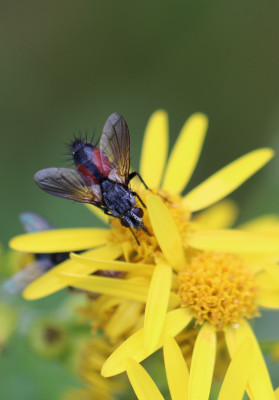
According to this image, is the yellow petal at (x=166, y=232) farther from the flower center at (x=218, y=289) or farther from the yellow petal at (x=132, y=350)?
the yellow petal at (x=132, y=350)

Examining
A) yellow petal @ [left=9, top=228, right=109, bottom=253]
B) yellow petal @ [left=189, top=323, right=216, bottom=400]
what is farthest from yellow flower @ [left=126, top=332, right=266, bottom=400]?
yellow petal @ [left=9, top=228, right=109, bottom=253]

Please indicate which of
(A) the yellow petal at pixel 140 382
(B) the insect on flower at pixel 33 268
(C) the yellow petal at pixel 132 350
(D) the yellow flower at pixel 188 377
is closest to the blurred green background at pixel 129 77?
(B) the insect on flower at pixel 33 268

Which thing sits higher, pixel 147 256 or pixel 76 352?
pixel 147 256

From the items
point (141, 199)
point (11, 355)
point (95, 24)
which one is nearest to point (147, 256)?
point (141, 199)

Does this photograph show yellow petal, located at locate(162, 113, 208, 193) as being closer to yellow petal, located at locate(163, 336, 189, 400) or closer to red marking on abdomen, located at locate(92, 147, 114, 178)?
red marking on abdomen, located at locate(92, 147, 114, 178)

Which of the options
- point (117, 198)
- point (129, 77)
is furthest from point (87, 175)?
point (129, 77)

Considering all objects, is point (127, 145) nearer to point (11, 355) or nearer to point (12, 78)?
point (11, 355)
